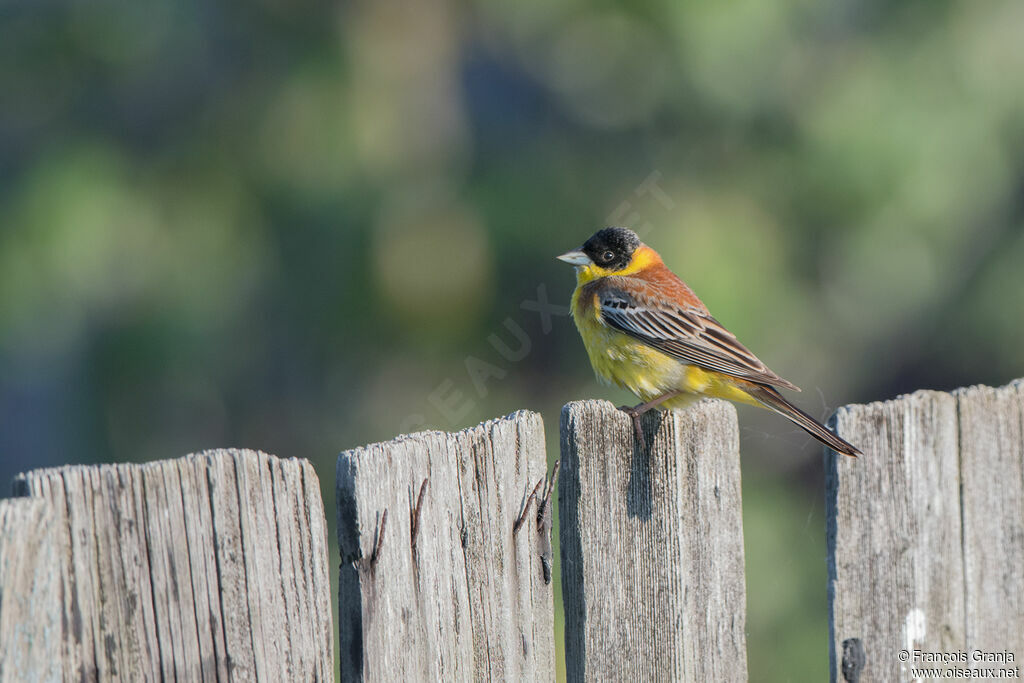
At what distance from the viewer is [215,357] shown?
7.00 metres

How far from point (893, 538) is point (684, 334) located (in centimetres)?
→ 186

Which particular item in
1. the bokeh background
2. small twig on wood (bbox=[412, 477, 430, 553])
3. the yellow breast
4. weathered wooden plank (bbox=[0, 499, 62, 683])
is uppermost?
the bokeh background

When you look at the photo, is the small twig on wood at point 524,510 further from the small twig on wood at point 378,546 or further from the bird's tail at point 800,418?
the bird's tail at point 800,418

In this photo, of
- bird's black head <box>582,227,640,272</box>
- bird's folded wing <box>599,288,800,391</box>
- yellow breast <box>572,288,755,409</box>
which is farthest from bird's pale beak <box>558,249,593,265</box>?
yellow breast <box>572,288,755,409</box>

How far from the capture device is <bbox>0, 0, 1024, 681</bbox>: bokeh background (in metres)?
6.24

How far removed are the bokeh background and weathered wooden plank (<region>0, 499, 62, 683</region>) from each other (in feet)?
15.3

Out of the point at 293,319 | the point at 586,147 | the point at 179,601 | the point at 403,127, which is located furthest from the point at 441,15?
the point at 179,601

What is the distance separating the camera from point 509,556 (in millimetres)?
2207

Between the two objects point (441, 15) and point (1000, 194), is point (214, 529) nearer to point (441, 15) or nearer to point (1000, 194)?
point (441, 15)

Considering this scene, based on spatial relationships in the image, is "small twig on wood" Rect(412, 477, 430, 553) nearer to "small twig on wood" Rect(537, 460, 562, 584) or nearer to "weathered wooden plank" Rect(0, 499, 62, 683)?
"small twig on wood" Rect(537, 460, 562, 584)

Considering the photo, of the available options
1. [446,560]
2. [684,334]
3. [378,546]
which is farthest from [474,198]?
[378,546]

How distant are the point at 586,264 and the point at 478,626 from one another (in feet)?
9.72

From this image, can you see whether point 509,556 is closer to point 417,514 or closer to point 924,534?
point 417,514

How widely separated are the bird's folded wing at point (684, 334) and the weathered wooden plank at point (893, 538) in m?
1.30
